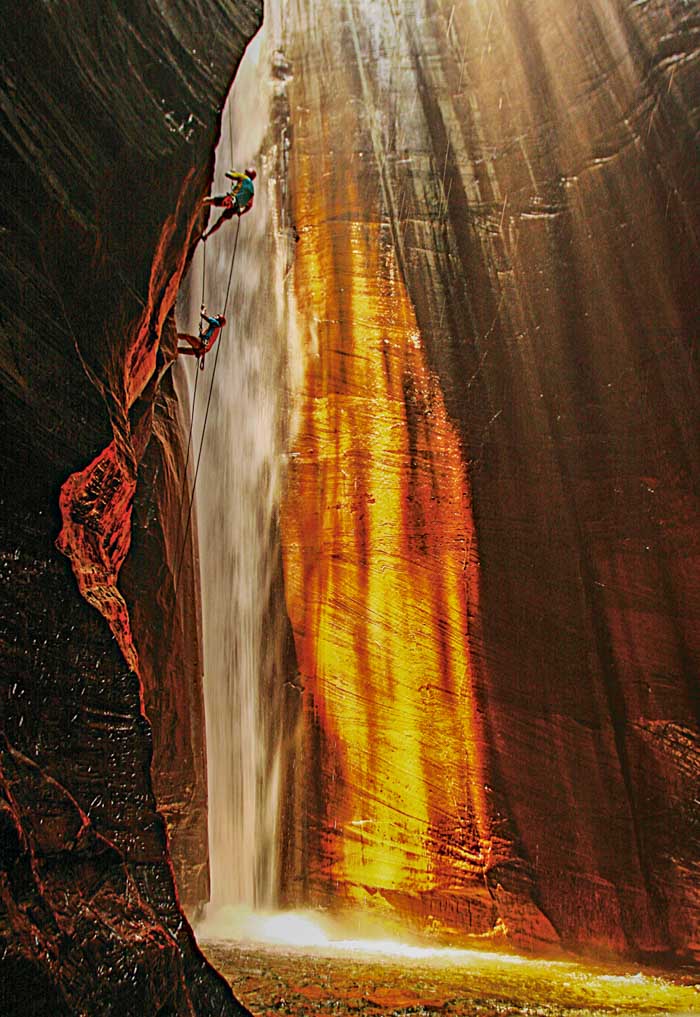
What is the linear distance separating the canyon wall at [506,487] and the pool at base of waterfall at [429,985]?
0.77 m

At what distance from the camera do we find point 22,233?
84.5 inches

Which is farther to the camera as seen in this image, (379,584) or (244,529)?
(244,529)

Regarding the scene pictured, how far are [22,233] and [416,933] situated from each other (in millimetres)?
6081

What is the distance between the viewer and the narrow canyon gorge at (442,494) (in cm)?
684

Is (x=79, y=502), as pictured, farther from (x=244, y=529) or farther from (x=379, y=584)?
(x=244, y=529)

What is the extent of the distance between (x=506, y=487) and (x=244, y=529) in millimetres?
2359

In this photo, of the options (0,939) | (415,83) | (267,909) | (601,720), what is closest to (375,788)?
(267,909)

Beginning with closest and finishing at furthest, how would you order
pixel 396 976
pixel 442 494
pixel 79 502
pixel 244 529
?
pixel 79 502, pixel 396 976, pixel 442 494, pixel 244 529

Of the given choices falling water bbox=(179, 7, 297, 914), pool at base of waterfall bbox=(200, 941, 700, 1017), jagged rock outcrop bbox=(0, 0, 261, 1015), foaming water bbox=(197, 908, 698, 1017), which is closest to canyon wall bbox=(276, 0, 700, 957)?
falling water bbox=(179, 7, 297, 914)

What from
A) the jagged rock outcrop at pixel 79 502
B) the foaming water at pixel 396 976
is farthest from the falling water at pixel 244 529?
the jagged rock outcrop at pixel 79 502

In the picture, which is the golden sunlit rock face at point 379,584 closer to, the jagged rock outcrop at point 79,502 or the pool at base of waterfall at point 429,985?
the pool at base of waterfall at point 429,985

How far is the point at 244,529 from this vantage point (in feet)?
26.2

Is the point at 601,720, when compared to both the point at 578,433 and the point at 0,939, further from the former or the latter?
the point at 0,939

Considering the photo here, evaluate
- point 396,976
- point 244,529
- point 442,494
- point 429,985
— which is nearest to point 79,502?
point 429,985
